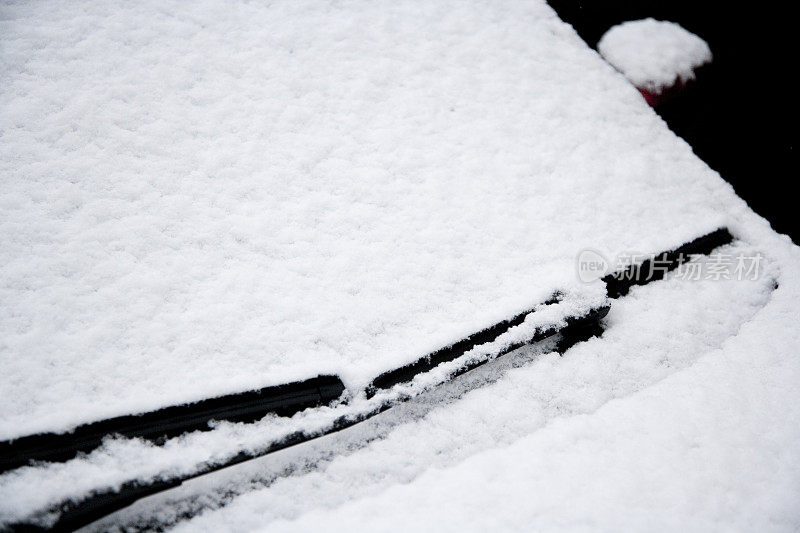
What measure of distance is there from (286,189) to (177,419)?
1.07 metres

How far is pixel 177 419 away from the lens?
128 cm

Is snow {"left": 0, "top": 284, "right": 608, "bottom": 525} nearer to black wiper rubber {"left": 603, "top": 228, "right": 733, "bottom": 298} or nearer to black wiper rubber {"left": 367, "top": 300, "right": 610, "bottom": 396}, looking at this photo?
black wiper rubber {"left": 367, "top": 300, "right": 610, "bottom": 396}

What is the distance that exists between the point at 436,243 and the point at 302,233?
620 millimetres

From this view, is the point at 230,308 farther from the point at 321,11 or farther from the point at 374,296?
the point at 321,11

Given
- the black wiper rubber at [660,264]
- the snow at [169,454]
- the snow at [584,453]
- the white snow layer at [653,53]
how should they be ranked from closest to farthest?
1. the snow at [169,454]
2. the snow at [584,453]
3. the black wiper rubber at [660,264]
4. the white snow layer at [653,53]

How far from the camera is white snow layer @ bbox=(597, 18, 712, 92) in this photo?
8.54ft

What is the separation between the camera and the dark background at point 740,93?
2631 millimetres

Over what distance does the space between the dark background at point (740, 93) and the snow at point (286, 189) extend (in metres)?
0.54

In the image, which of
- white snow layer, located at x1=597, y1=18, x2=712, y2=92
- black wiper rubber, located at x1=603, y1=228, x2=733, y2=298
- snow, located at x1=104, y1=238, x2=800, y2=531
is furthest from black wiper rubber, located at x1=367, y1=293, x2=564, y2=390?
white snow layer, located at x1=597, y1=18, x2=712, y2=92

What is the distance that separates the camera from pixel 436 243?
72.6 inches

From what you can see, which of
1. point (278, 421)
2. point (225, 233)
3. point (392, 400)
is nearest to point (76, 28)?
point (225, 233)

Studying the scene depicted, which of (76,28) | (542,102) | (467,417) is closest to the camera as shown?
(467,417)

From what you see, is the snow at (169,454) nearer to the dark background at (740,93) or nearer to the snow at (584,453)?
the snow at (584,453)

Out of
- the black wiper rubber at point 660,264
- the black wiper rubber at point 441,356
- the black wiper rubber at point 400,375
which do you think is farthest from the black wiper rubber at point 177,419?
the black wiper rubber at point 660,264
